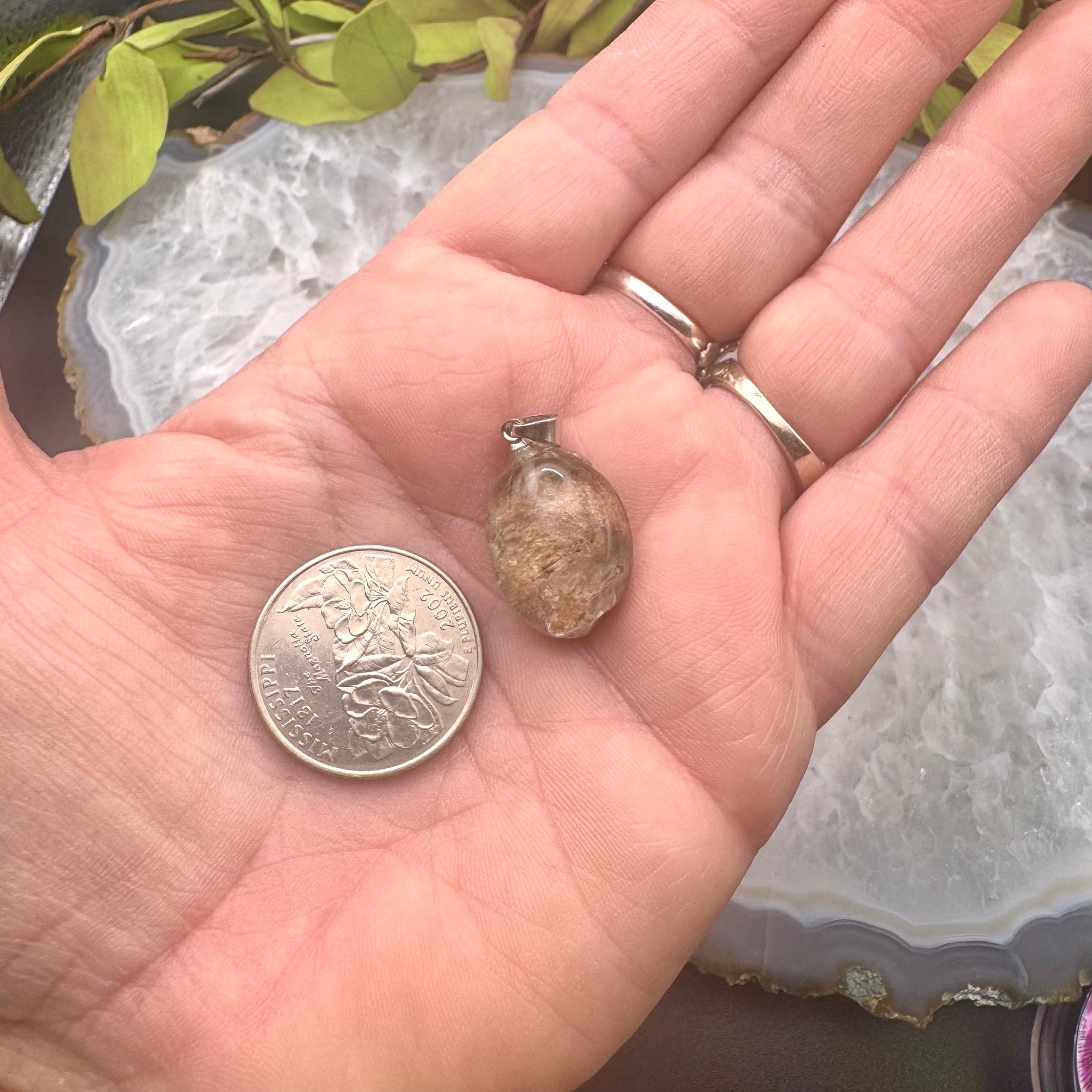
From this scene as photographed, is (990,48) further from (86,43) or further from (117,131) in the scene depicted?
(86,43)

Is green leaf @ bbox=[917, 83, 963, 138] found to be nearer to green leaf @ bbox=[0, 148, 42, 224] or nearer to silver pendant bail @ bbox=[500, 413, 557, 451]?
silver pendant bail @ bbox=[500, 413, 557, 451]

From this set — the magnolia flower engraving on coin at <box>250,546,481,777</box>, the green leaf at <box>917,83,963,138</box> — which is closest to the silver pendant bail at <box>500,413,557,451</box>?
the magnolia flower engraving on coin at <box>250,546,481,777</box>

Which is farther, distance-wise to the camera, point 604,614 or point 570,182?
point 570,182

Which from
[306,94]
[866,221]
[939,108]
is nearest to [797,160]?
[866,221]

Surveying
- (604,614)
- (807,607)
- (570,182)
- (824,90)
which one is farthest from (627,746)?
(824,90)

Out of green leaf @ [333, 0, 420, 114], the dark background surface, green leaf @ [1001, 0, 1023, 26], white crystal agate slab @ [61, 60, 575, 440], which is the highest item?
green leaf @ [1001, 0, 1023, 26]

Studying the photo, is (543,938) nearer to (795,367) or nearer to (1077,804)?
(795,367)
